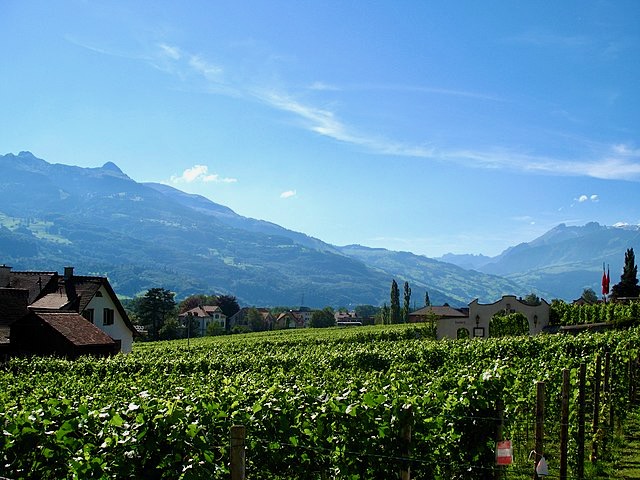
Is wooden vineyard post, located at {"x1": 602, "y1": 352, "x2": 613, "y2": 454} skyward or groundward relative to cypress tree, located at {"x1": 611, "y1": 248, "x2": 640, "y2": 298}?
groundward

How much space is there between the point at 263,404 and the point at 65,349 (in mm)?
32875

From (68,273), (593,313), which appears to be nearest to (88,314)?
(68,273)

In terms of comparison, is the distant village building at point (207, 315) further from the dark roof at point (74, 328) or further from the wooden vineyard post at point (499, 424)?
the wooden vineyard post at point (499, 424)

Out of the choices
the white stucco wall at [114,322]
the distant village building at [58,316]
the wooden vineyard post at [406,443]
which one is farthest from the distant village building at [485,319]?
the wooden vineyard post at [406,443]

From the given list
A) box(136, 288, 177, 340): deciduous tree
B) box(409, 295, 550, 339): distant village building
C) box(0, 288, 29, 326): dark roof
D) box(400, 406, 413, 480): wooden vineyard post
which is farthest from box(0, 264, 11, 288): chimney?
box(136, 288, 177, 340): deciduous tree

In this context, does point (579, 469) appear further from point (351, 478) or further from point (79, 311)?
point (79, 311)

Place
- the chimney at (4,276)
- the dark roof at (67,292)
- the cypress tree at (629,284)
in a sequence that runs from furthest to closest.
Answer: the cypress tree at (629,284)
the chimney at (4,276)
the dark roof at (67,292)

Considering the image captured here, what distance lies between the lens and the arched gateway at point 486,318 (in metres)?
59.2

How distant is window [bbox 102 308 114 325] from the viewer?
2026 inches

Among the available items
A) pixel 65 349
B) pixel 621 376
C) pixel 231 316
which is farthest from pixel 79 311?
pixel 231 316

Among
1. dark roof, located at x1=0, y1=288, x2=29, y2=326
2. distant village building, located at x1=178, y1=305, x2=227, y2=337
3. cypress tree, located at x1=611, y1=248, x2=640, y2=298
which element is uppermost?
cypress tree, located at x1=611, y1=248, x2=640, y2=298

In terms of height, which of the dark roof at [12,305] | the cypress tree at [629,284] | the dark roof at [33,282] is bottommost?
the dark roof at [12,305]

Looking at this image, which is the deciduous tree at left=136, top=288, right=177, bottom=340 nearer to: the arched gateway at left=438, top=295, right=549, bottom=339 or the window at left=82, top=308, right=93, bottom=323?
the window at left=82, top=308, right=93, bottom=323

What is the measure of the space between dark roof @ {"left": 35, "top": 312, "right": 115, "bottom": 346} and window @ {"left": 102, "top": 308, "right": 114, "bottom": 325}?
9008 mm
